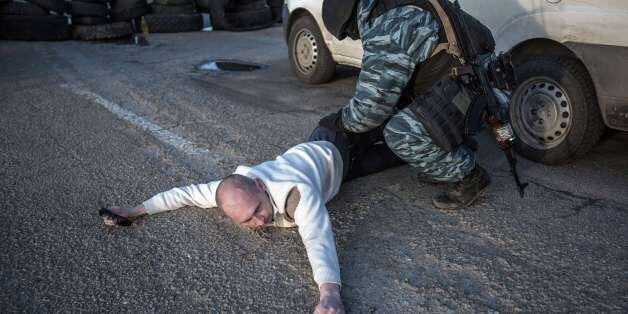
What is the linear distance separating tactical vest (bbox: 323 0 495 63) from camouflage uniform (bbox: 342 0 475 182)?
0.11ft

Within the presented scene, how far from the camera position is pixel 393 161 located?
3725 mm

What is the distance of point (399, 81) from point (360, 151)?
751 millimetres

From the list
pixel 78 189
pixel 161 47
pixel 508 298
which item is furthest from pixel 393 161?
pixel 161 47

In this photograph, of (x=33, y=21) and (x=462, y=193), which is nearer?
(x=462, y=193)

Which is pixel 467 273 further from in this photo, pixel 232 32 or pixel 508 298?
pixel 232 32

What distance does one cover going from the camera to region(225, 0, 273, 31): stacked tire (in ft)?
34.4

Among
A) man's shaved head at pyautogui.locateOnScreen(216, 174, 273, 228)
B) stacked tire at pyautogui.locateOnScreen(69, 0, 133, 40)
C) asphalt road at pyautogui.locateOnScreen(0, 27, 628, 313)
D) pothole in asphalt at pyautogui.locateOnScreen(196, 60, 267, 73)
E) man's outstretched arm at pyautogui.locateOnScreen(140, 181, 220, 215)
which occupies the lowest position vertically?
asphalt road at pyautogui.locateOnScreen(0, 27, 628, 313)

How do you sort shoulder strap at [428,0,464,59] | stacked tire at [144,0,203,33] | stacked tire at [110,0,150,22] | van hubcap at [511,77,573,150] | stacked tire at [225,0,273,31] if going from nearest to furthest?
shoulder strap at [428,0,464,59]
van hubcap at [511,77,573,150]
stacked tire at [110,0,150,22]
stacked tire at [144,0,203,33]
stacked tire at [225,0,273,31]

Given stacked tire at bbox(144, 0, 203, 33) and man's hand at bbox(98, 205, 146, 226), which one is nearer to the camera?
man's hand at bbox(98, 205, 146, 226)

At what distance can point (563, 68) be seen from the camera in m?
3.63

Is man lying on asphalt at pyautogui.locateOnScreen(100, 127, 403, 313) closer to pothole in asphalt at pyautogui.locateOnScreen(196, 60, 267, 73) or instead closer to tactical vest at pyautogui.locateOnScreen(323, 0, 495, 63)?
tactical vest at pyautogui.locateOnScreen(323, 0, 495, 63)

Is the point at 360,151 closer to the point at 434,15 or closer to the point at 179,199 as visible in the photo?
the point at 434,15

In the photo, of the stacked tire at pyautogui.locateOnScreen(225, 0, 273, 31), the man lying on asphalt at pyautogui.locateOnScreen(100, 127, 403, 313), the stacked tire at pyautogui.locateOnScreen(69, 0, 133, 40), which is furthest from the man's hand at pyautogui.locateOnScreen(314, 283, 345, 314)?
the stacked tire at pyautogui.locateOnScreen(225, 0, 273, 31)

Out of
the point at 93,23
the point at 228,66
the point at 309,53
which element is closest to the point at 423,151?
the point at 309,53
